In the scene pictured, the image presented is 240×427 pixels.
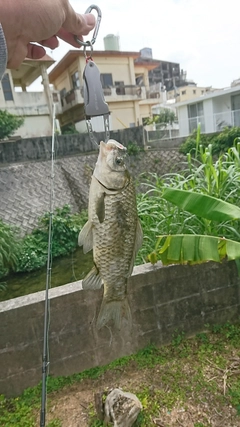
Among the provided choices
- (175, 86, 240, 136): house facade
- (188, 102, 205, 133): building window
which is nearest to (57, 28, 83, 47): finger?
(175, 86, 240, 136): house facade

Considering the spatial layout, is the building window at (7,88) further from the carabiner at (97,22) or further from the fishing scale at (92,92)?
the fishing scale at (92,92)

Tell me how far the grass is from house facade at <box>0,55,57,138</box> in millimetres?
14779

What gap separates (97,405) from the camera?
202 centimetres

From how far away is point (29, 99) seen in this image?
15281 millimetres

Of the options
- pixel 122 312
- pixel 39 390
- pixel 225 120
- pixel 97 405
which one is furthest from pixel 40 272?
pixel 225 120

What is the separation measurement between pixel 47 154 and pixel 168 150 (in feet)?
18.7

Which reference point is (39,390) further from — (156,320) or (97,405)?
(156,320)

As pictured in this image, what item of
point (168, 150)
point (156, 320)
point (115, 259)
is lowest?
point (156, 320)

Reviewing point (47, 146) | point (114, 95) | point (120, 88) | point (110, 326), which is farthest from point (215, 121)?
point (110, 326)

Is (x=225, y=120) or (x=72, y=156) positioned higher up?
(x=225, y=120)

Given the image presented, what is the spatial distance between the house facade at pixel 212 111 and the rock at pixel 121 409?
15.4 meters

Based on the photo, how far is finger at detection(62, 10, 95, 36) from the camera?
4.37ft

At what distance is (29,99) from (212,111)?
11.1 meters

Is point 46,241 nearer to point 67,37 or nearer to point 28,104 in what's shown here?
point 67,37
